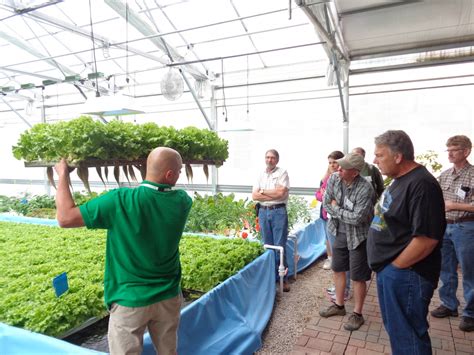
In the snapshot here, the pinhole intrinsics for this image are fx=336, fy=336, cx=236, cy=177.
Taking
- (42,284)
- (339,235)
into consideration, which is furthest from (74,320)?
(339,235)

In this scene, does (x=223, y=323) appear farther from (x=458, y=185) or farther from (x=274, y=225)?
(x=458, y=185)

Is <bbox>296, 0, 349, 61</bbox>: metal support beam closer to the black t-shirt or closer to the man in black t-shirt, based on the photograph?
the man in black t-shirt

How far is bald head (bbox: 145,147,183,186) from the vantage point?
1.62 m

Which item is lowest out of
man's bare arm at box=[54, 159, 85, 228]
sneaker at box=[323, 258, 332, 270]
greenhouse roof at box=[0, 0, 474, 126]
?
sneaker at box=[323, 258, 332, 270]

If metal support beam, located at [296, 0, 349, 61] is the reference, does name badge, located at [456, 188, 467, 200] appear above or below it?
below

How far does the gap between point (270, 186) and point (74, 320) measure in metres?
2.55

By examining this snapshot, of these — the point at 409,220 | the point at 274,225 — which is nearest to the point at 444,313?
the point at 274,225

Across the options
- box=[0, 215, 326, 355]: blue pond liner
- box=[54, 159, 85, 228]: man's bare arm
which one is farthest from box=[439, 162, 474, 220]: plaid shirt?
box=[54, 159, 85, 228]: man's bare arm

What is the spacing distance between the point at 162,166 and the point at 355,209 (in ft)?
6.41

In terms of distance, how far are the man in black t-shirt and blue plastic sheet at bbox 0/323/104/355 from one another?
1.73 meters

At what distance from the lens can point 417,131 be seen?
6.91 meters

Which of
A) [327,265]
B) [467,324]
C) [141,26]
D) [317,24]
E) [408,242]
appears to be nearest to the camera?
[408,242]

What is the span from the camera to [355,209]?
295 cm

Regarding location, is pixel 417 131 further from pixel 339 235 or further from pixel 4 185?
pixel 4 185
